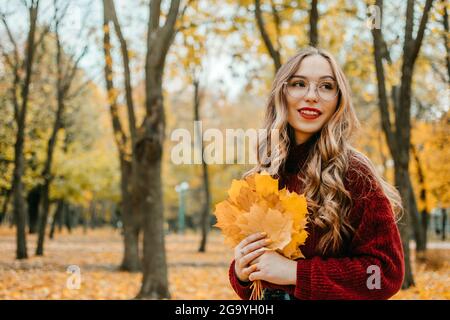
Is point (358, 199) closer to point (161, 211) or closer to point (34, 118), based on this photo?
point (161, 211)

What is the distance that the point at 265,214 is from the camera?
184 cm

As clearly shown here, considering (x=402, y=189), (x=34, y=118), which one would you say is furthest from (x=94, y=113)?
(x=402, y=189)

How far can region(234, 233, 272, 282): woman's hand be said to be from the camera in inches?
72.9

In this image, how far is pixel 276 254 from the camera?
1.85 meters

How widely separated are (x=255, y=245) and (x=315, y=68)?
2.64 feet

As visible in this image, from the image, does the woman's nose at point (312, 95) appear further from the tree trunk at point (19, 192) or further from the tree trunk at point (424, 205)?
the tree trunk at point (19, 192)

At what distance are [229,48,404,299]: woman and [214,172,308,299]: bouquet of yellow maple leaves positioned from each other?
0.04 meters

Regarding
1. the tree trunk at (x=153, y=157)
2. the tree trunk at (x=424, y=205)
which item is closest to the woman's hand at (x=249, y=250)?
the tree trunk at (x=153, y=157)

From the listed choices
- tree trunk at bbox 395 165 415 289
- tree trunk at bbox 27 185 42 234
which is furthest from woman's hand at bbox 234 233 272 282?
tree trunk at bbox 27 185 42 234

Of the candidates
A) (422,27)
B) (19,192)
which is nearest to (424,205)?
(422,27)

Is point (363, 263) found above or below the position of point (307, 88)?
below

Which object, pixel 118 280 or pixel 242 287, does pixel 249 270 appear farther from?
pixel 118 280

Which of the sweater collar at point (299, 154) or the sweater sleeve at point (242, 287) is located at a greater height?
the sweater collar at point (299, 154)

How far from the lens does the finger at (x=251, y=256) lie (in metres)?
1.86
